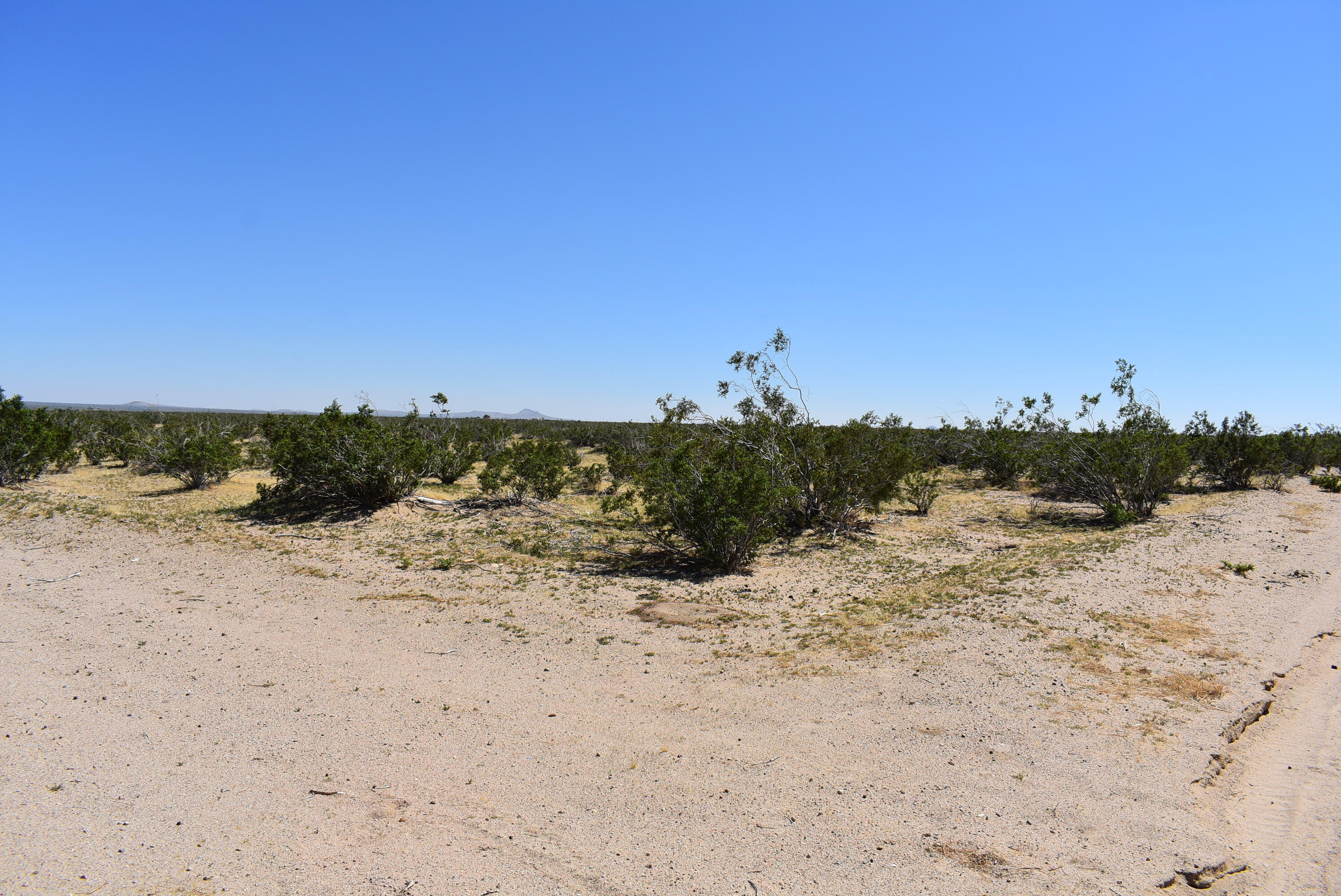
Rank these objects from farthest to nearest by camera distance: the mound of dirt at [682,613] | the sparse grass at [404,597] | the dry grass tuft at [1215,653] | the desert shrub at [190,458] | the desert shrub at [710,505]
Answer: the desert shrub at [190,458], the desert shrub at [710,505], the sparse grass at [404,597], the mound of dirt at [682,613], the dry grass tuft at [1215,653]

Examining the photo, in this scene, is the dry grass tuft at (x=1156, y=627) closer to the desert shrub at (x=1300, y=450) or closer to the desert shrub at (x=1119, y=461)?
the desert shrub at (x=1119, y=461)

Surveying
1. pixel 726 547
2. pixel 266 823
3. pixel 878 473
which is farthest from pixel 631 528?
pixel 266 823

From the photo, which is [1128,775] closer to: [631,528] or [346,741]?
[346,741]

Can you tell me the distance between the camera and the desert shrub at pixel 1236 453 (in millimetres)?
21641

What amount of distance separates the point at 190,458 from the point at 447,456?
6.85 metres

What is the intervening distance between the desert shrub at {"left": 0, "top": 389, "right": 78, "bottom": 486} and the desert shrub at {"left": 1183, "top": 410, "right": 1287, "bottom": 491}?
115ft

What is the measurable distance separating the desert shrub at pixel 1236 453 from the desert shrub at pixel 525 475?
20839mm

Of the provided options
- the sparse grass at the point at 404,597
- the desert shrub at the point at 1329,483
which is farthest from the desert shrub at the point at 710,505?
the desert shrub at the point at 1329,483

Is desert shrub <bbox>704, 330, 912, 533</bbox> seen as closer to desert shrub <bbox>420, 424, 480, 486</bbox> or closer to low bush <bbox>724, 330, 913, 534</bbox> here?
low bush <bbox>724, 330, 913, 534</bbox>

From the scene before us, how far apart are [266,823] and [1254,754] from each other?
721 centimetres

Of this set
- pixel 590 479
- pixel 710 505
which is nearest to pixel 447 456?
pixel 590 479

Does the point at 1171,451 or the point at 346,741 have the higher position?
the point at 1171,451

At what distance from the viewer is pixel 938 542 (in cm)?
1407

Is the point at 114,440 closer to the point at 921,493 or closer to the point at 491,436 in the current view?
the point at 491,436
